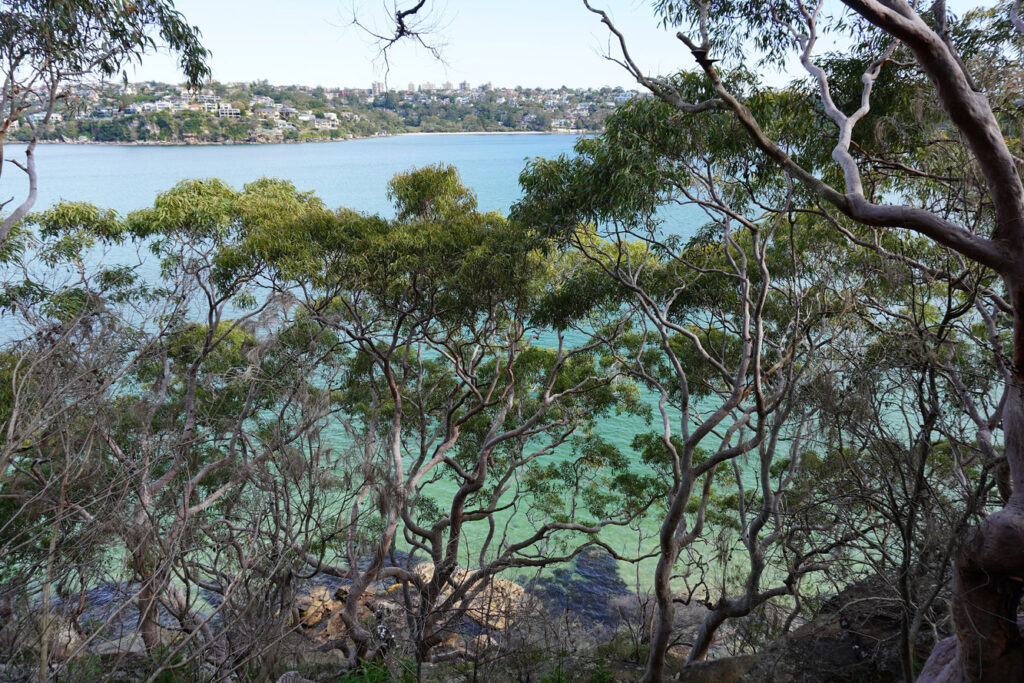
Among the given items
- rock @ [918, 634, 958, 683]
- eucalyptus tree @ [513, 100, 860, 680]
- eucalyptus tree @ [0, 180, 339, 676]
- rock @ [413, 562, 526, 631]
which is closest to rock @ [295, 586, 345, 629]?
eucalyptus tree @ [0, 180, 339, 676]

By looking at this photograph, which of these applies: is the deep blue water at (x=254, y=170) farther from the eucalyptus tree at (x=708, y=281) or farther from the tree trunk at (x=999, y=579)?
the tree trunk at (x=999, y=579)

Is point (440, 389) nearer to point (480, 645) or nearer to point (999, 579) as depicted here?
point (480, 645)

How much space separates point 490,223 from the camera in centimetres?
1008

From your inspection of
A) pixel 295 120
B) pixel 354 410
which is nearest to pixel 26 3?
pixel 354 410

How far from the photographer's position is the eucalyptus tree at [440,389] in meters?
8.41

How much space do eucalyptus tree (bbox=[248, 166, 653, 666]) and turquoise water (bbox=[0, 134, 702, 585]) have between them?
377 cm

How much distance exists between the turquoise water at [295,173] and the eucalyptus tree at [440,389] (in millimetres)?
3765

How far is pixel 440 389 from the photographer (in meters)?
13.2

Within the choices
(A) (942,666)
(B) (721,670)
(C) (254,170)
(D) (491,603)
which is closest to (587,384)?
(D) (491,603)

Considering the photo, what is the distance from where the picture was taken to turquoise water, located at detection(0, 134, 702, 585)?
3084cm

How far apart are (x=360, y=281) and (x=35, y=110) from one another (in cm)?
447

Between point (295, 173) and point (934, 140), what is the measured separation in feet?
192

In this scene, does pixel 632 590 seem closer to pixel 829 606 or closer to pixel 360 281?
pixel 829 606

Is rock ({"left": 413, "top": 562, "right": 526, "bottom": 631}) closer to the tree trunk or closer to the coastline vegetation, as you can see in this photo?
the coastline vegetation
